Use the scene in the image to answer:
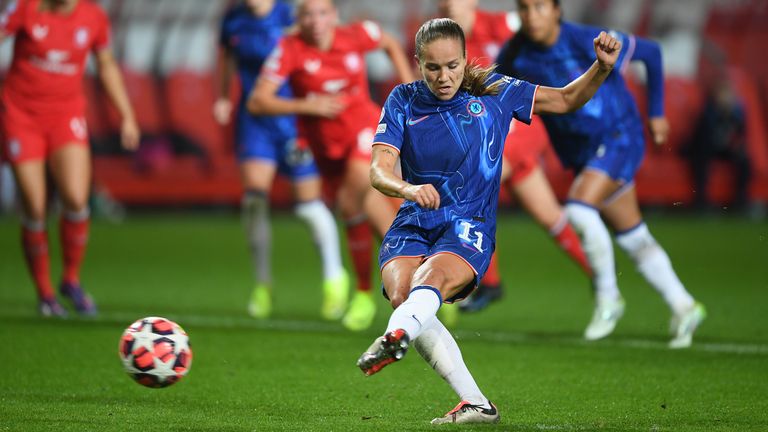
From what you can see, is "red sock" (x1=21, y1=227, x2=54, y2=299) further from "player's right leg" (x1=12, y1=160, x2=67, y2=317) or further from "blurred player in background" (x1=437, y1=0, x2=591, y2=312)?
"blurred player in background" (x1=437, y1=0, x2=591, y2=312)

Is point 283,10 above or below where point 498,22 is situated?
below

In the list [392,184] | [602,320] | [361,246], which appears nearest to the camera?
[392,184]

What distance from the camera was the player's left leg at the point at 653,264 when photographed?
7.84 m

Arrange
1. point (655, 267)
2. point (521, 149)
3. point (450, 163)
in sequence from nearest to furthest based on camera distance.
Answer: point (450, 163), point (655, 267), point (521, 149)

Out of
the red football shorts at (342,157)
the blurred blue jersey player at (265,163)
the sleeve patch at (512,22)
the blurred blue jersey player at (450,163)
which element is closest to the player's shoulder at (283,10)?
the blurred blue jersey player at (265,163)

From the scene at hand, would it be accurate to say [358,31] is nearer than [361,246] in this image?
Yes

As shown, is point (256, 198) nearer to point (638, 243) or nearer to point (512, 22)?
point (512, 22)

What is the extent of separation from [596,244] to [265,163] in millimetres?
2959

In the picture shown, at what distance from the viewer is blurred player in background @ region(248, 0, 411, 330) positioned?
8.55m

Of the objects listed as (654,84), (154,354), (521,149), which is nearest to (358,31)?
(521,149)

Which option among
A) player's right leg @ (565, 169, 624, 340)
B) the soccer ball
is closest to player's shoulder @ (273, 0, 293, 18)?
player's right leg @ (565, 169, 624, 340)

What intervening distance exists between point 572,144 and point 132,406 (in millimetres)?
3516

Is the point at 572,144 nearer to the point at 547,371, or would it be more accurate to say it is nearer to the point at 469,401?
the point at 547,371

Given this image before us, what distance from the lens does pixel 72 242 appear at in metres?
9.38
